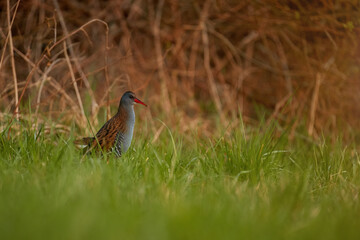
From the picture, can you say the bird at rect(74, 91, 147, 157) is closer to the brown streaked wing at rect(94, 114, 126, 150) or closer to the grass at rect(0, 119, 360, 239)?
the brown streaked wing at rect(94, 114, 126, 150)

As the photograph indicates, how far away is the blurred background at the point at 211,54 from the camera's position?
22.7 feet

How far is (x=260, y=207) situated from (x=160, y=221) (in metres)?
0.82

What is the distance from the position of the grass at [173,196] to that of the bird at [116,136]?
19cm

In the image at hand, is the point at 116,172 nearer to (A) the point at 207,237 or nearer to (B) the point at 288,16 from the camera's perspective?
(A) the point at 207,237

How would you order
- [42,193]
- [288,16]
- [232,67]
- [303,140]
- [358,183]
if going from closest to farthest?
1. [42,193]
2. [358,183]
3. [303,140]
4. [288,16]
5. [232,67]

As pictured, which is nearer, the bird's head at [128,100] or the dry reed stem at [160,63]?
the bird's head at [128,100]

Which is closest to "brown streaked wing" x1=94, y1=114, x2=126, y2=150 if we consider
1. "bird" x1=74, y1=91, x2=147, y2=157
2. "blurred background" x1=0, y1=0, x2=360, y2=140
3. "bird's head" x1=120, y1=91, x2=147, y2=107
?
"bird" x1=74, y1=91, x2=147, y2=157

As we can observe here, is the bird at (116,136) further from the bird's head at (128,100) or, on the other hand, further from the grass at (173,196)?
the grass at (173,196)

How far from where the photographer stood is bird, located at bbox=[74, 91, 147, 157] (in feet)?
14.1

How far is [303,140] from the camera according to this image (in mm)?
6672

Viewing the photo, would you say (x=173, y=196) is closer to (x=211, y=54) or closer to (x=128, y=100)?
(x=128, y=100)

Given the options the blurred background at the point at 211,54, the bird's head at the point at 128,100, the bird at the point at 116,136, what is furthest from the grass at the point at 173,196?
the blurred background at the point at 211,54

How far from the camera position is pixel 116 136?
4.33 m

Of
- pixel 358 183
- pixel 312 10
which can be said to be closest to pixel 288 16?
pixel 312 10
